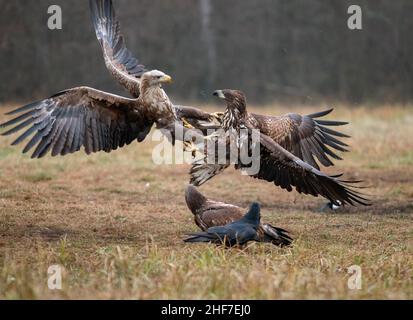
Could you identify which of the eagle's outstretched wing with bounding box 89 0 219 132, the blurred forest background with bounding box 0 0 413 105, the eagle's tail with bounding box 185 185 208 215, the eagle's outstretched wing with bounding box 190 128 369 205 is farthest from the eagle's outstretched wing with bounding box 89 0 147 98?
the blurred forest background with bounding box 0 0 413 105

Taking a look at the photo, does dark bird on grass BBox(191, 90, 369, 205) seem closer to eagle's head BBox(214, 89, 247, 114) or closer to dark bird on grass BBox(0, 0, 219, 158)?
eagle's head BBox(214, 89, 247, 114)

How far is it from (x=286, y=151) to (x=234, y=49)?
17.2 meters

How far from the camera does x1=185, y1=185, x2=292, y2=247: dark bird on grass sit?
649cm

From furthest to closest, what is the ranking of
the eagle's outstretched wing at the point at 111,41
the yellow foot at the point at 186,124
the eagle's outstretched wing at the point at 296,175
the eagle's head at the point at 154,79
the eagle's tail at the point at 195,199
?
the eagle's outstretched wing at the point at 111,41
the yellow foot at the point at 186,124
the eagle's head at the point at 154,79
the eagle's tail at the point at 195,199
the eagle's outstretched wing at the point at 296,175

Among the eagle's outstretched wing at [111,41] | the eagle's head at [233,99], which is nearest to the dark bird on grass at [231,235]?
the eagle's head at [233,99]

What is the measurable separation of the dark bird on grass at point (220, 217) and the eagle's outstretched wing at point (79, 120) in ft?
3.92

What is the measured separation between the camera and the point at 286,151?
691 cm

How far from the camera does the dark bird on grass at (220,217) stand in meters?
6.49

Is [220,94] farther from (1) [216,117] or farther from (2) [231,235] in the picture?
(2) [231,235]

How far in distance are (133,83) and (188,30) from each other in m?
15.3

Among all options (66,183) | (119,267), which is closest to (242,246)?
(119,267)

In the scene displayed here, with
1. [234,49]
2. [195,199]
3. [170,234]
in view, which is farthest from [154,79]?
[234,49]

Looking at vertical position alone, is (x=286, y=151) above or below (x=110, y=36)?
below

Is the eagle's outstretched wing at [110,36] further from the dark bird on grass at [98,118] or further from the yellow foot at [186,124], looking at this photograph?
the yellow foot at [186,124]
